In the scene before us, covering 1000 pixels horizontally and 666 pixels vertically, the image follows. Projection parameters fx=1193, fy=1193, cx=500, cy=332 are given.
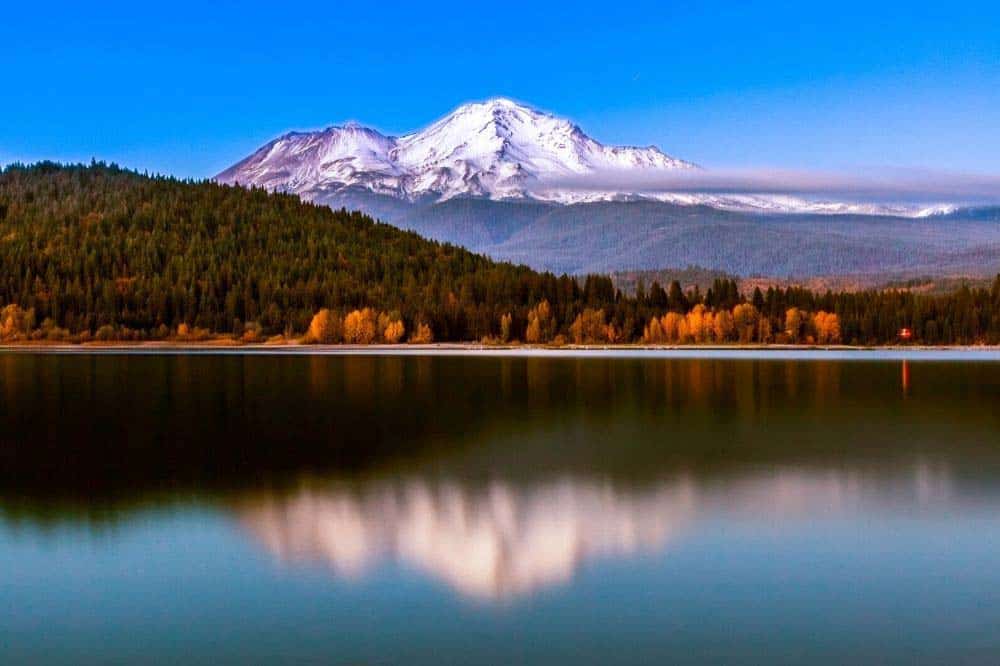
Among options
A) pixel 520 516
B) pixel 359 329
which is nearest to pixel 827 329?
pixel 359 329

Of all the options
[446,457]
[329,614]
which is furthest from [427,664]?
[446,457]

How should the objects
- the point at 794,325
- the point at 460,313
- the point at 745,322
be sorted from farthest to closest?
the point at 460,313 → the point at 794,325 → the point at 745,322

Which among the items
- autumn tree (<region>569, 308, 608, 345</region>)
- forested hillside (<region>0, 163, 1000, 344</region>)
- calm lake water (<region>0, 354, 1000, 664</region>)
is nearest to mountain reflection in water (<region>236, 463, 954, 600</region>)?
calm lake water (<region>0, 354, 1000, 664</region>)

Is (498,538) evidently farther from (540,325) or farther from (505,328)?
(540,325)

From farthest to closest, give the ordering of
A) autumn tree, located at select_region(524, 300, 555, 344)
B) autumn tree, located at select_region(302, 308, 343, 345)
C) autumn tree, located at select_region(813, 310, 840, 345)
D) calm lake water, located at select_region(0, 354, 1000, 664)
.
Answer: autumn tree, located at select_region(524, 300, 555, 344)
autumn tree, located at select_region(302, 308, 343, 345)
autumn tree, located at select_region(813, 310, 840, 345)
calm lake water, located at select_region(0, 354, 1000, 664)

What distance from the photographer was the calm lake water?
16172mm

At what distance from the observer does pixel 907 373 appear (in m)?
88.0

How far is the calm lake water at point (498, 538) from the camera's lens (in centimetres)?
1617

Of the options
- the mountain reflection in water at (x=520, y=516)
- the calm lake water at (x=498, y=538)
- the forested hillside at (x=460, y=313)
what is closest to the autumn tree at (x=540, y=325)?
the forested hillside at (x=460, y=313)

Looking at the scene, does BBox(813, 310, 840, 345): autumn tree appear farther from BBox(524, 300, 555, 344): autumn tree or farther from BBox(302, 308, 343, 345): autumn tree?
BBox(302, 308, 343, 345): autumn tree

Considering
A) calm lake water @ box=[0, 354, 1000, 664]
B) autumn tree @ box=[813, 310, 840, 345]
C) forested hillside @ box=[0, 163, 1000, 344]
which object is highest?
forested hillside @ box=[0, 163, 1000, 344]

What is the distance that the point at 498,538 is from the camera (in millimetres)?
22594

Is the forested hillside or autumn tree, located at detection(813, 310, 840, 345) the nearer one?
autumn tree, located at detection(813, 310, 840, 345)

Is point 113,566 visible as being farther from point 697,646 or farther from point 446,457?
point 446,457
